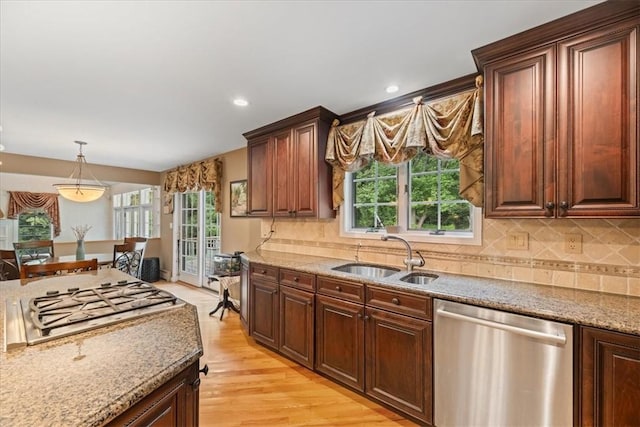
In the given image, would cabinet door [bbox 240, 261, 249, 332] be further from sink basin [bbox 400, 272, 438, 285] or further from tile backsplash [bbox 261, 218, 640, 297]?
sink basin [bbox 400, 272, 438, 285]

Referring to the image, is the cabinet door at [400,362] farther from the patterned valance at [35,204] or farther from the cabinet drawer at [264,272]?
the patterned valance at [35,204]

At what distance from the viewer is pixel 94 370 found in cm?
80

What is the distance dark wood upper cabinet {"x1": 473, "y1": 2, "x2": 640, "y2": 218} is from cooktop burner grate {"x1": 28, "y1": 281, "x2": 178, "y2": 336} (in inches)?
79.9

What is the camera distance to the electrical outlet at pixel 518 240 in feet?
6.28

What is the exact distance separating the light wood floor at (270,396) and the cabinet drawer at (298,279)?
0.73 meters

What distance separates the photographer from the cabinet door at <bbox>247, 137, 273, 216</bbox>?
3189 mm

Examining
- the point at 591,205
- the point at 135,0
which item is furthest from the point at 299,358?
the point at 135,0

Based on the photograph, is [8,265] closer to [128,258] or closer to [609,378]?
[128,258]

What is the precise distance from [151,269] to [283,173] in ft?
14.2

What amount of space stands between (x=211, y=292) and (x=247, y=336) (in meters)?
2.06

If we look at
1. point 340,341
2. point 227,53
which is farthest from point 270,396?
point 227,53

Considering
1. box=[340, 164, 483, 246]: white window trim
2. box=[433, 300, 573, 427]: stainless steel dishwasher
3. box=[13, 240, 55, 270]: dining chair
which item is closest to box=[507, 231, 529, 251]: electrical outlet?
box=[340, 164, 483, 246]: white window trim

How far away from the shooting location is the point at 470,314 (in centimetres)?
158

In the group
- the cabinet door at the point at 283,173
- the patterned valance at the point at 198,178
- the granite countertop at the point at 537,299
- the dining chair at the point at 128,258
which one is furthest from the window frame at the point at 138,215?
the granite countertop at the point at 537,299
